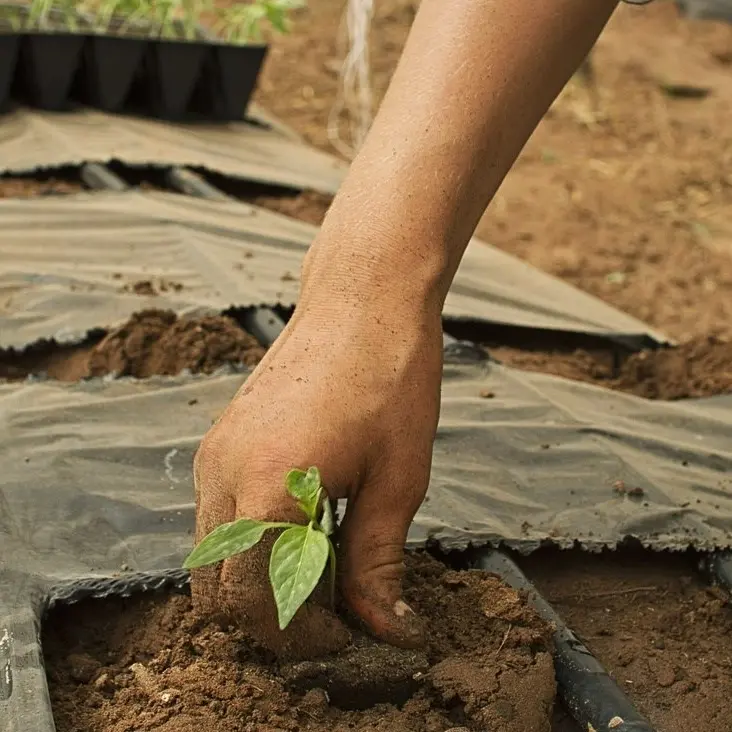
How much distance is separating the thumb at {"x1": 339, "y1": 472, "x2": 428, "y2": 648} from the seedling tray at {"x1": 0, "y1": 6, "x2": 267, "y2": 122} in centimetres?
274

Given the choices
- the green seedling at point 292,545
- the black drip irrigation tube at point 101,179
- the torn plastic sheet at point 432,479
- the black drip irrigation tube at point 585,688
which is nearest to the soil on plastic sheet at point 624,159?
the torn plastic sheet at point 432,479

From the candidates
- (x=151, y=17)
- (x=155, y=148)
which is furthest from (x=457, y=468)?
(x=151, y=17)

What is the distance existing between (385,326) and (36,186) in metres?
1.98

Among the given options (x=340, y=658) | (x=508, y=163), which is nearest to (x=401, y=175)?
(x=508, y=163)

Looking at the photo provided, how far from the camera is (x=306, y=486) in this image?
1.16 m

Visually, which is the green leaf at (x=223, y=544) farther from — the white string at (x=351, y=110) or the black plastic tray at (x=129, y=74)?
the white string at (x=351, y=110)

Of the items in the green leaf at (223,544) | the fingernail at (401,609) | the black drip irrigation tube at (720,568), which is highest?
the green leaf at (223,544)

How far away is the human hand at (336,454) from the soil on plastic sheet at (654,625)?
36 cm

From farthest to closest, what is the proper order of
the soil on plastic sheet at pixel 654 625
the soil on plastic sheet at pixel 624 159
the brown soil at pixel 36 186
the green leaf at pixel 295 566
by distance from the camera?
the soil on plastic sheet at pixel 624 159
the brown soil at pixel 36 186
the soil on plastic sheet at pixel 654 625
the green leaf at pixel 295 566

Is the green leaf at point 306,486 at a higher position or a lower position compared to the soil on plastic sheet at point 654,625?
higher

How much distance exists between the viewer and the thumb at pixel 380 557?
124cm

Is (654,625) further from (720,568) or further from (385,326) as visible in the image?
(385,326)

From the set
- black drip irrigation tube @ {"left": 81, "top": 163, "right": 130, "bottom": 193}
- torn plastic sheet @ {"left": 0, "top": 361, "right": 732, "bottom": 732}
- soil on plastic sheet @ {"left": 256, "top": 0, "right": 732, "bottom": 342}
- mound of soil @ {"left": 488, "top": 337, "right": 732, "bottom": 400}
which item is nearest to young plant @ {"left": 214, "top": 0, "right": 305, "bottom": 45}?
black drip irrigation tube @ {"left": 81, "top": 163, "right": 130, "bottom": 193}

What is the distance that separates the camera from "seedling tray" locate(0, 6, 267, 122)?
3555 millimetres
